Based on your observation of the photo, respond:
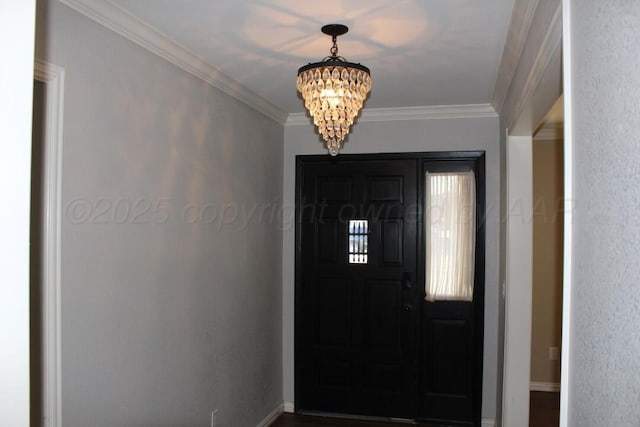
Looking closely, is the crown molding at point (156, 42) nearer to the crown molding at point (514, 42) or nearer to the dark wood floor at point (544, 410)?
the crown molding at point (514, 42)

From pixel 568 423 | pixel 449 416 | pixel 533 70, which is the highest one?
pixel 533 70

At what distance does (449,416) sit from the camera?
13.3 ft

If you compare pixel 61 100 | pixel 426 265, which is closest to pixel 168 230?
pixel 61 100

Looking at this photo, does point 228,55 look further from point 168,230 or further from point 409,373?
point 409,373

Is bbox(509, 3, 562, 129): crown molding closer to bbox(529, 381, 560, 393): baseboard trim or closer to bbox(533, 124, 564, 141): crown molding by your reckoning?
bbox(533, 124, 564, 141): crown molding

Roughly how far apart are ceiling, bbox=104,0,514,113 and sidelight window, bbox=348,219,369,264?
128cm

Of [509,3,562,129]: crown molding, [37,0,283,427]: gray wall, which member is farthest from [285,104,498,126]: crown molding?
[509,3,562,129]: crown molding

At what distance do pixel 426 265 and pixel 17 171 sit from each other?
365cm

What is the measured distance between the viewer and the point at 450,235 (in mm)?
4035

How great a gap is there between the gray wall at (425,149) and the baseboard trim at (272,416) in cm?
9

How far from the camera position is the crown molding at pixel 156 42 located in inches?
78.5

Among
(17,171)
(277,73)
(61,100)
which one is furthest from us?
(277,73)

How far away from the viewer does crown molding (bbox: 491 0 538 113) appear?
1970 millimetres

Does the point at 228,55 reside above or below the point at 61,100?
above
